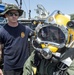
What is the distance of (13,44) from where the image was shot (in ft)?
13.1

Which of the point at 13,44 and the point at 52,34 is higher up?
the point at 52,34

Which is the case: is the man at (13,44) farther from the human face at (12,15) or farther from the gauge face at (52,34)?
the gauge face at (52,34)

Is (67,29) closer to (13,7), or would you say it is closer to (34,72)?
(34,72)

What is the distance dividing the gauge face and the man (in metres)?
0.69

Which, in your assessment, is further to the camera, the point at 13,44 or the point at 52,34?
the point at 13,44

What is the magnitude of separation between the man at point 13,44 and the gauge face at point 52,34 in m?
0.69

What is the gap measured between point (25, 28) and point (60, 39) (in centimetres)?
104

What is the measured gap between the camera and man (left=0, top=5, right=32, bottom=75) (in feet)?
13.1

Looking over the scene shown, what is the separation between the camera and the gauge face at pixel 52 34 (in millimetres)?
3195

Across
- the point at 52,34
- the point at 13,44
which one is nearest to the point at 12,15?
the point at 13,44

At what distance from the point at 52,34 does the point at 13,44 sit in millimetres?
877

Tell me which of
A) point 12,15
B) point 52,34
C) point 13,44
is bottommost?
point 13,44

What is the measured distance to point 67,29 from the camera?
314cm

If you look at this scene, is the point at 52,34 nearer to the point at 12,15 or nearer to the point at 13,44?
the point at 13,44
